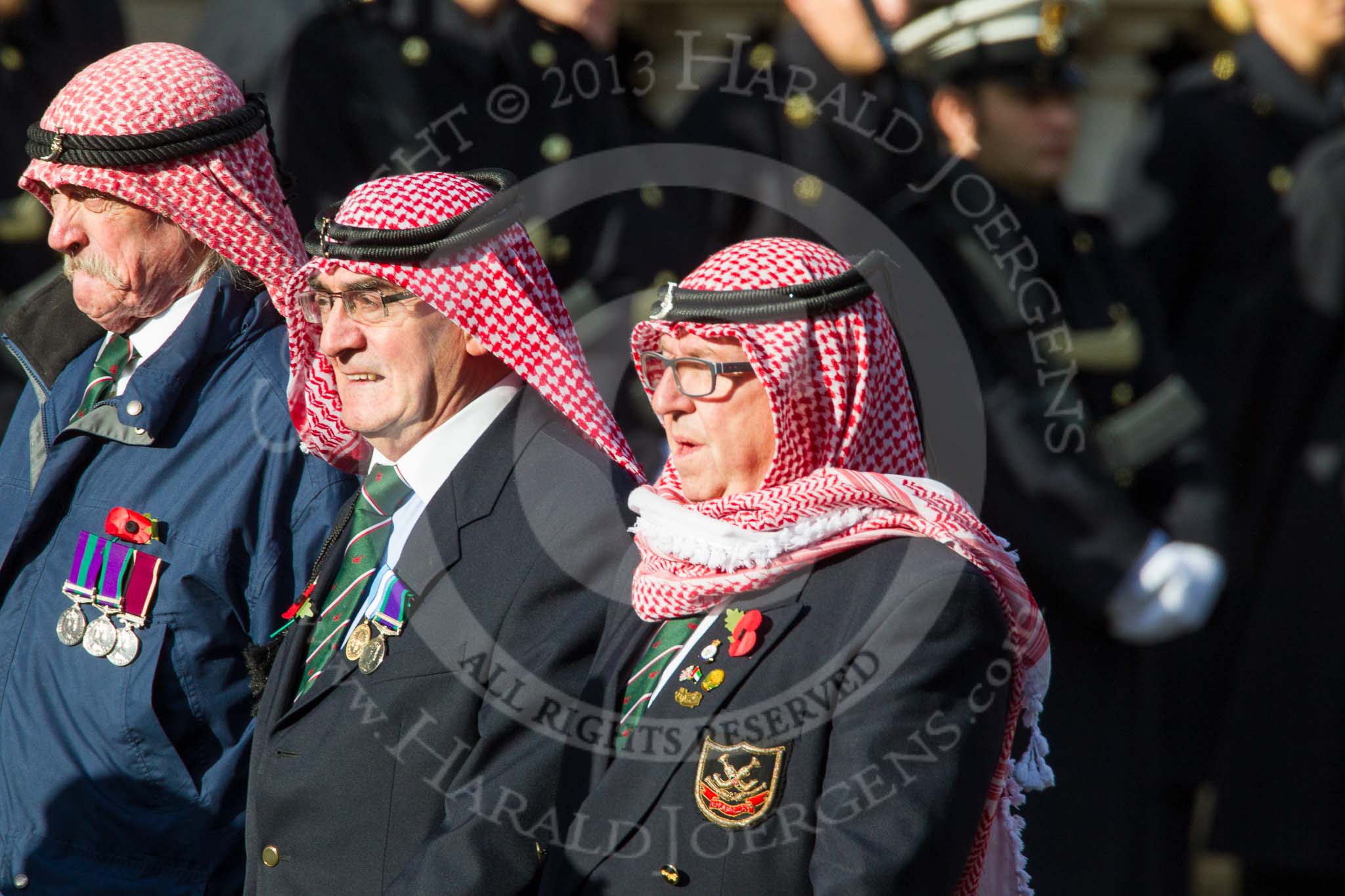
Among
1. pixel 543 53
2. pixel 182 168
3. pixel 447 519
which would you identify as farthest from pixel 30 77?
pixel 447 519

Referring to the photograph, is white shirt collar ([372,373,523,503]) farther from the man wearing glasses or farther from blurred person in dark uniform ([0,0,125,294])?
blurred person in dark uniform ([0,0,125,294])

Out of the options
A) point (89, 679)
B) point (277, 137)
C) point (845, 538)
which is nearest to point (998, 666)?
point (845, 538)

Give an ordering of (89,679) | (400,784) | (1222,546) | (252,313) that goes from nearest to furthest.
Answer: (400,784) < (89,679) < (252,313) < (1222,546)

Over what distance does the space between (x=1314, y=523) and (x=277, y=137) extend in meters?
3.12

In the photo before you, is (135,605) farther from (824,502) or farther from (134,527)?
(824,502)

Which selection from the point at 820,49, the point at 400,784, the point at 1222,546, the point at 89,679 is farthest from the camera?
the point at 820,49

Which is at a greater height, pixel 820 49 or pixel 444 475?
pixel 820 49

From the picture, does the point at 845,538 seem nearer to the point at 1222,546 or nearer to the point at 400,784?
the point at 400,784

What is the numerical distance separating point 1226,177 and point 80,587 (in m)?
3.52

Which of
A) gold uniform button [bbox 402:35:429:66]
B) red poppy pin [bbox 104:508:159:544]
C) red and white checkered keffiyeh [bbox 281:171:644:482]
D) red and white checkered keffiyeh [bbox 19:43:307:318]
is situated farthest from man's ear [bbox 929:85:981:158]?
red poppy pin [bbox 104:508:159:544]

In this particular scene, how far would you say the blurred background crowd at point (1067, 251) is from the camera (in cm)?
487

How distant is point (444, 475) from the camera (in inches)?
146

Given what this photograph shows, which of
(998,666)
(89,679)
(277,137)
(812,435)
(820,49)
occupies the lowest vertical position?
(89,679)

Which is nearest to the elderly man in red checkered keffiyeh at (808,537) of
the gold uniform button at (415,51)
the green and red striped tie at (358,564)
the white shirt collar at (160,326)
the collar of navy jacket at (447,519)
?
the collar of navy jacket at (447,519)
